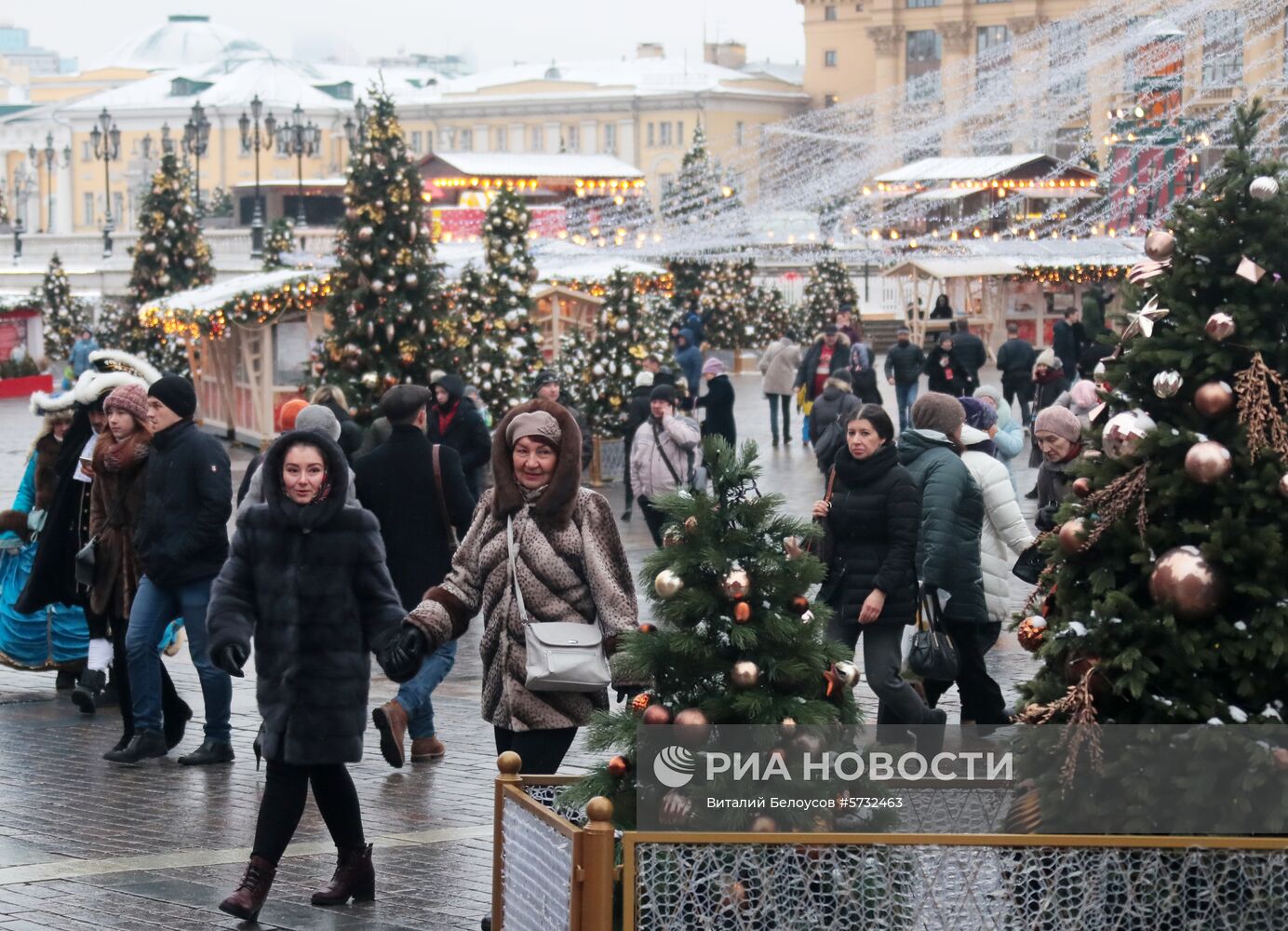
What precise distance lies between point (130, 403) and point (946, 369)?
14.8 metres

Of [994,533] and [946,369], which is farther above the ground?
[946,369]

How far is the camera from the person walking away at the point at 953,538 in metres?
8.55

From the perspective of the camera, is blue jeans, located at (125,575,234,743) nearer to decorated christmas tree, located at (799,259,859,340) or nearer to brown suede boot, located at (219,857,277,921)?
brown suede boot, located at (219,857,277,921)

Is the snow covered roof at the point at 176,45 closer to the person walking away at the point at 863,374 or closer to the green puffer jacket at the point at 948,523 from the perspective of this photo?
the person walking away at the point at 863,374

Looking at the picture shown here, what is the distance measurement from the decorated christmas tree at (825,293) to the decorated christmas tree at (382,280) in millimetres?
18635

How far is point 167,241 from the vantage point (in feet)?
117

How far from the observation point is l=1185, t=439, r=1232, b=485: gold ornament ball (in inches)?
203

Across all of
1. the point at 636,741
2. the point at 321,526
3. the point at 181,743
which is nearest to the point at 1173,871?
the point at 636,741

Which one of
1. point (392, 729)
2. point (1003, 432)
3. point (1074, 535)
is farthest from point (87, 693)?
point (1074, 535)

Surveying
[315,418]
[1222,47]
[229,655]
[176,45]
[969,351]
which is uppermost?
[176,45]

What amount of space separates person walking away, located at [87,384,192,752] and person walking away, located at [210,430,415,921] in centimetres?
243

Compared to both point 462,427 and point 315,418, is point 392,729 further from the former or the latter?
point 462,427

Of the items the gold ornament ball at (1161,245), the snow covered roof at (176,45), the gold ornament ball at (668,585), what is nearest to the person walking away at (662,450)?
the gold ornament ball at (1161,245)

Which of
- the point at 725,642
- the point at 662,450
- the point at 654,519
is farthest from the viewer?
the point at 662,450
